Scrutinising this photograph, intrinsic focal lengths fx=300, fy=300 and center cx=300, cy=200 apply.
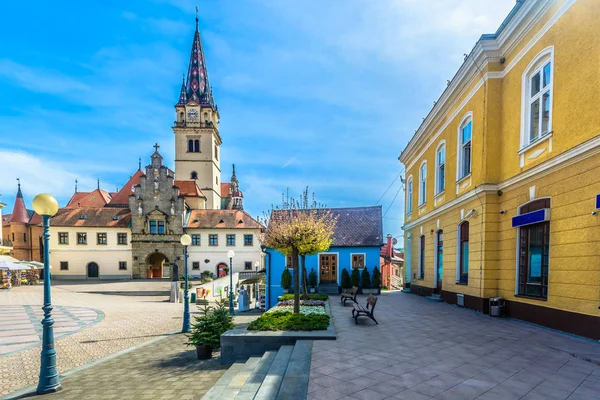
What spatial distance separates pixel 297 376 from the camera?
4.61m

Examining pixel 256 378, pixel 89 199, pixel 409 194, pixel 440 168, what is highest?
pixel 440 168

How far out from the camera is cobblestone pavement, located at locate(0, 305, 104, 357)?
9943 millimetres

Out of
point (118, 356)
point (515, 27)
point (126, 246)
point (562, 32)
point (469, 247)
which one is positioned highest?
point (515, 27)

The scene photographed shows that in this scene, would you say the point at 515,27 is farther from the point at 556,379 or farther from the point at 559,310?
the point at 556,379

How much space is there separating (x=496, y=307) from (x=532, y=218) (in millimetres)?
3106

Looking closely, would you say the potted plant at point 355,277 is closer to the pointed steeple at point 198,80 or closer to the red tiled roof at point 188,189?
the red tiled roof at point 188,189

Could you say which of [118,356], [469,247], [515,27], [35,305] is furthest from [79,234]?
[515,27]

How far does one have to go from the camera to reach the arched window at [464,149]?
38.8 feet

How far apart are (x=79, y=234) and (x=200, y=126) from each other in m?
23.2

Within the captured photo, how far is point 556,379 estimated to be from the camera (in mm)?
4484

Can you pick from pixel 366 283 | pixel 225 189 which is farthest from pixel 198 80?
pixel 366 283

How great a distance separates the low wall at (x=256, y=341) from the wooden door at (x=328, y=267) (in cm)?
1272

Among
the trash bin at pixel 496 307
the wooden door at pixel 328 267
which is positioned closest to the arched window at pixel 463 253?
the trash bin at pixel 496 307

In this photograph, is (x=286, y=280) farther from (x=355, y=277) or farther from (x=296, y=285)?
(x=296, y=285)
